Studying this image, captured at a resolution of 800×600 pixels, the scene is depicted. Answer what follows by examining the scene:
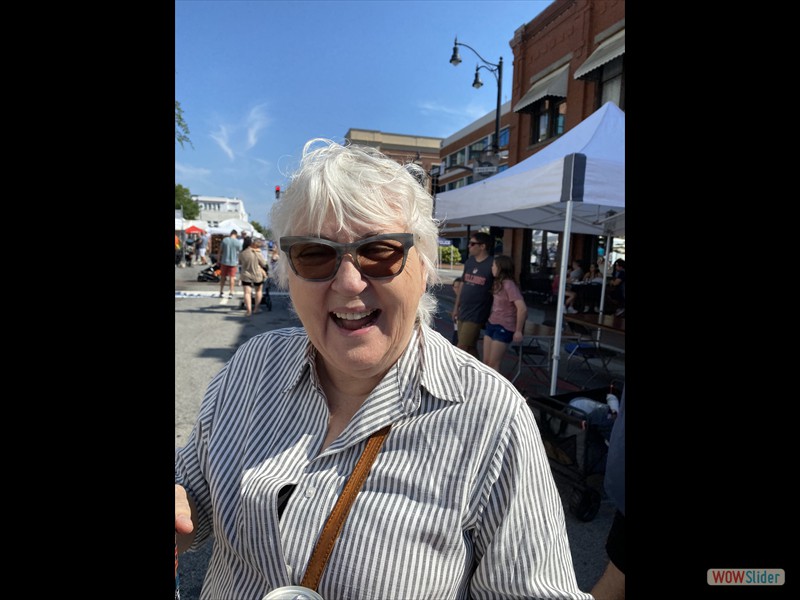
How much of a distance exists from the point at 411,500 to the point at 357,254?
650 millimetres

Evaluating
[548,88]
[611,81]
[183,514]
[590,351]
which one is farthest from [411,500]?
[548,88]

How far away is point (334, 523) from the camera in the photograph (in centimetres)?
108

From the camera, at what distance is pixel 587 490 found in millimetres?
3143

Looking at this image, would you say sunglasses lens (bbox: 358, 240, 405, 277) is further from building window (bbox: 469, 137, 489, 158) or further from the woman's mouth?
building window (bbox: 469, 137, 489, 158)

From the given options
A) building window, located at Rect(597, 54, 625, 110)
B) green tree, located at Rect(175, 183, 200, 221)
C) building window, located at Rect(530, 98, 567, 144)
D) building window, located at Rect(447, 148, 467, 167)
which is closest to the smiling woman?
building window, located at Rect(597, 54, 625, 110)

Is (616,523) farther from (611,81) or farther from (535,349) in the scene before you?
(611,81)

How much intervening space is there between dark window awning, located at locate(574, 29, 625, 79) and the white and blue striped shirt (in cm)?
1332

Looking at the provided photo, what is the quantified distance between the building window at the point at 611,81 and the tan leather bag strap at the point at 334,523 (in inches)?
558

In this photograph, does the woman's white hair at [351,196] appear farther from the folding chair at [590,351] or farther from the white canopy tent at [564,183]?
the folding chair at [590,351]

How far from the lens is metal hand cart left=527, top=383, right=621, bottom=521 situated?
3.16m

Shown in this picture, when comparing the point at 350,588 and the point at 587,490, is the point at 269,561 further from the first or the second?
the point at 587,490
